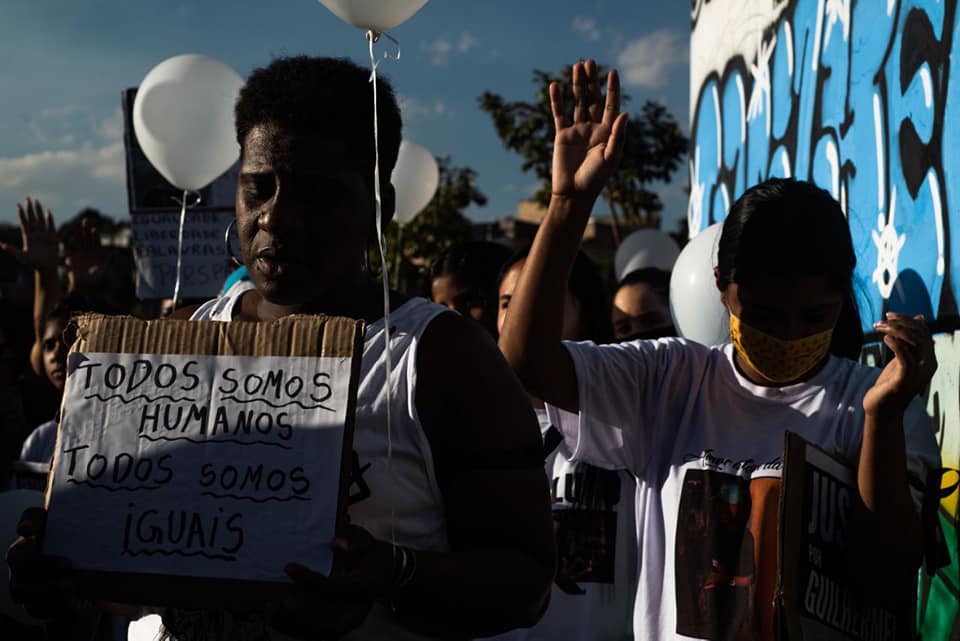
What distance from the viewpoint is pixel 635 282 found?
4316 millimetres

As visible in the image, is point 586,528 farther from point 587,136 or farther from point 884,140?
point 884,140

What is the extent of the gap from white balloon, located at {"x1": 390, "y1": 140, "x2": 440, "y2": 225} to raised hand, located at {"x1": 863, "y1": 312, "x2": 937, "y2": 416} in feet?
19.3

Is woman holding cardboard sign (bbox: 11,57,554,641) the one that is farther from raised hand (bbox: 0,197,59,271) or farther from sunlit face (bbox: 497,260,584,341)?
raised hand (bbox: 0,197,59,271)

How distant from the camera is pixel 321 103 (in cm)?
168

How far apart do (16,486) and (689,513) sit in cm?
311

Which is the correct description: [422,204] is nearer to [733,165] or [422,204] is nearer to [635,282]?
[733,165]

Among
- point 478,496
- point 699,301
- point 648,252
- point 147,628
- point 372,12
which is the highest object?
point 648,252

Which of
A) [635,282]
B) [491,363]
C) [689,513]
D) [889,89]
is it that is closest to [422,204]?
[635,282]

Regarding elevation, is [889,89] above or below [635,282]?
above

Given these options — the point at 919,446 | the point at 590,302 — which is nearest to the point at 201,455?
the point at 919,446

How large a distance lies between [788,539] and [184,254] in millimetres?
4912

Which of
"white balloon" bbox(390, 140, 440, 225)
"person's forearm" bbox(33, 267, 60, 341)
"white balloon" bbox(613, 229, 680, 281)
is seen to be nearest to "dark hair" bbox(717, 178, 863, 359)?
"person's forearm" bbox(33, 267, 60, 341)

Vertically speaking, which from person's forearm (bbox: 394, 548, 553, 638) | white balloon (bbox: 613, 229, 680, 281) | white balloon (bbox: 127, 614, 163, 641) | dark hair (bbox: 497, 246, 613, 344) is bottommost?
white balloon (bbox: 127, 614, 163, 641)

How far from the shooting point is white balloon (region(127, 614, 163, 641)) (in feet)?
5.52
